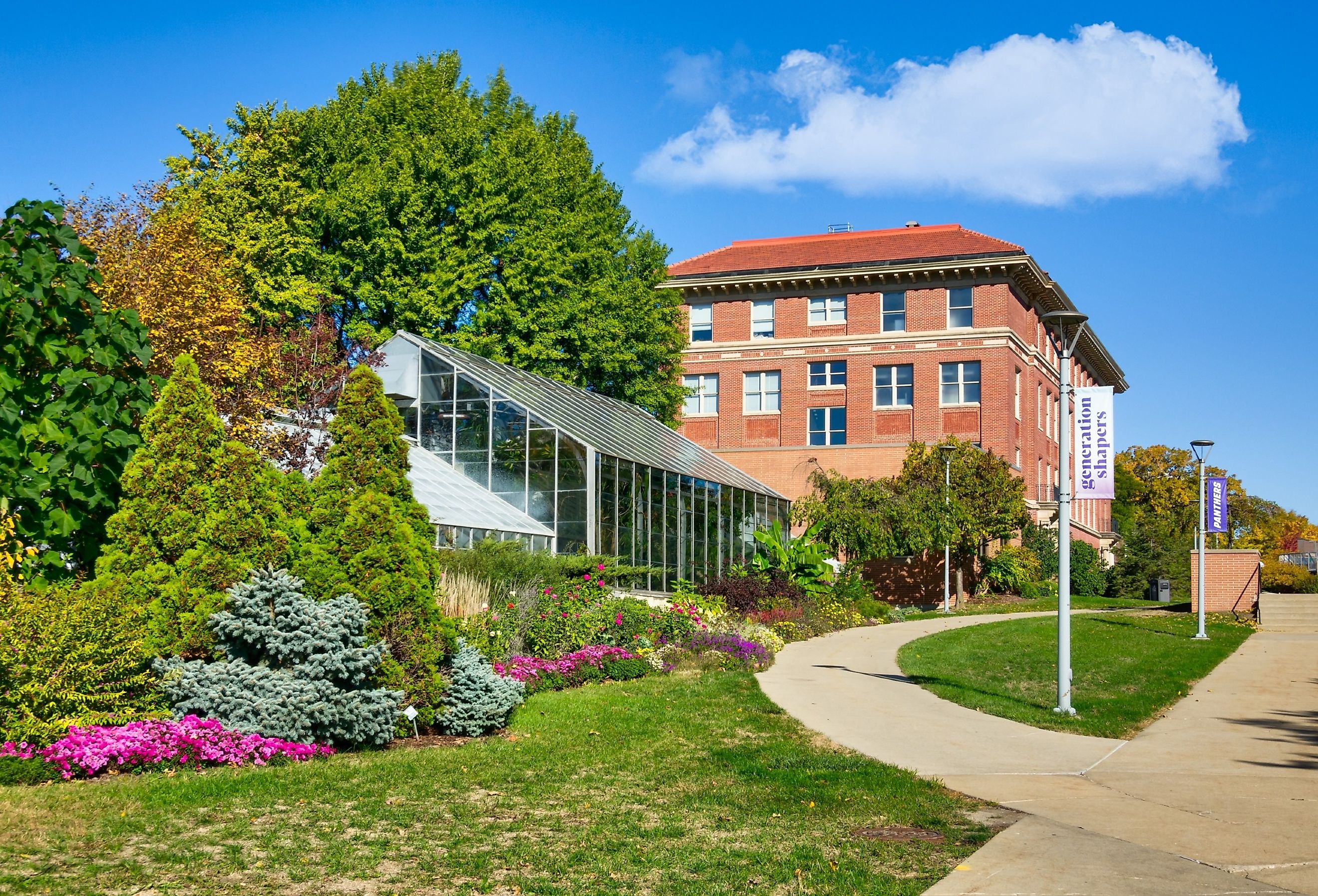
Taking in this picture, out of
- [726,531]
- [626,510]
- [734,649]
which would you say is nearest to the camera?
[734,649]

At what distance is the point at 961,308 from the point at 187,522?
45.8 metres

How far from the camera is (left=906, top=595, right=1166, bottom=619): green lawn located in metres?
40.6

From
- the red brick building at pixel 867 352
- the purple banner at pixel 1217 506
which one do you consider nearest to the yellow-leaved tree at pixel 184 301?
the purple banner at pixel 1217 506

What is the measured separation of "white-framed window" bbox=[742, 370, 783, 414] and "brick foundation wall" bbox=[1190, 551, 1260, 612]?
2311cm

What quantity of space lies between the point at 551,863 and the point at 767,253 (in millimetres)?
53110

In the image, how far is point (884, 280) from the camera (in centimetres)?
5441

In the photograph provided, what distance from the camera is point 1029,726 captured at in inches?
579

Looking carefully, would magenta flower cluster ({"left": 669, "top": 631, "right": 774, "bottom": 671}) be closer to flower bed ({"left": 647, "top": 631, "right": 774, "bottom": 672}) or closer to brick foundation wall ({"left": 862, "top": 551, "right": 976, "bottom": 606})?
flower bed ({"left": 647, "top": 631, "right": 774, "bottom": 672})

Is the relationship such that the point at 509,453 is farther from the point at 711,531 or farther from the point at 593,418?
the point at 711,531

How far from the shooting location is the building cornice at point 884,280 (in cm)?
5231

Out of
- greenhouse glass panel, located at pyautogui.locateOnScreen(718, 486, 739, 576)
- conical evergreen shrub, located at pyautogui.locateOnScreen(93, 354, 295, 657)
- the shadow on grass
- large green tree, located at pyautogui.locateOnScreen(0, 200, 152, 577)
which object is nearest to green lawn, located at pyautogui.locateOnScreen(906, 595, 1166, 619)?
the shadow on grass

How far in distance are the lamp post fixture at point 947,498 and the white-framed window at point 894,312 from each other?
9.91 metres

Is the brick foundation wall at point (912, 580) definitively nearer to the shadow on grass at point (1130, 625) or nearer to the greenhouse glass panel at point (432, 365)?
Result: the shadow on grass at point (1130, 625)

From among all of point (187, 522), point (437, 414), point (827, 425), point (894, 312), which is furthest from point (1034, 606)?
point (187, 522)
